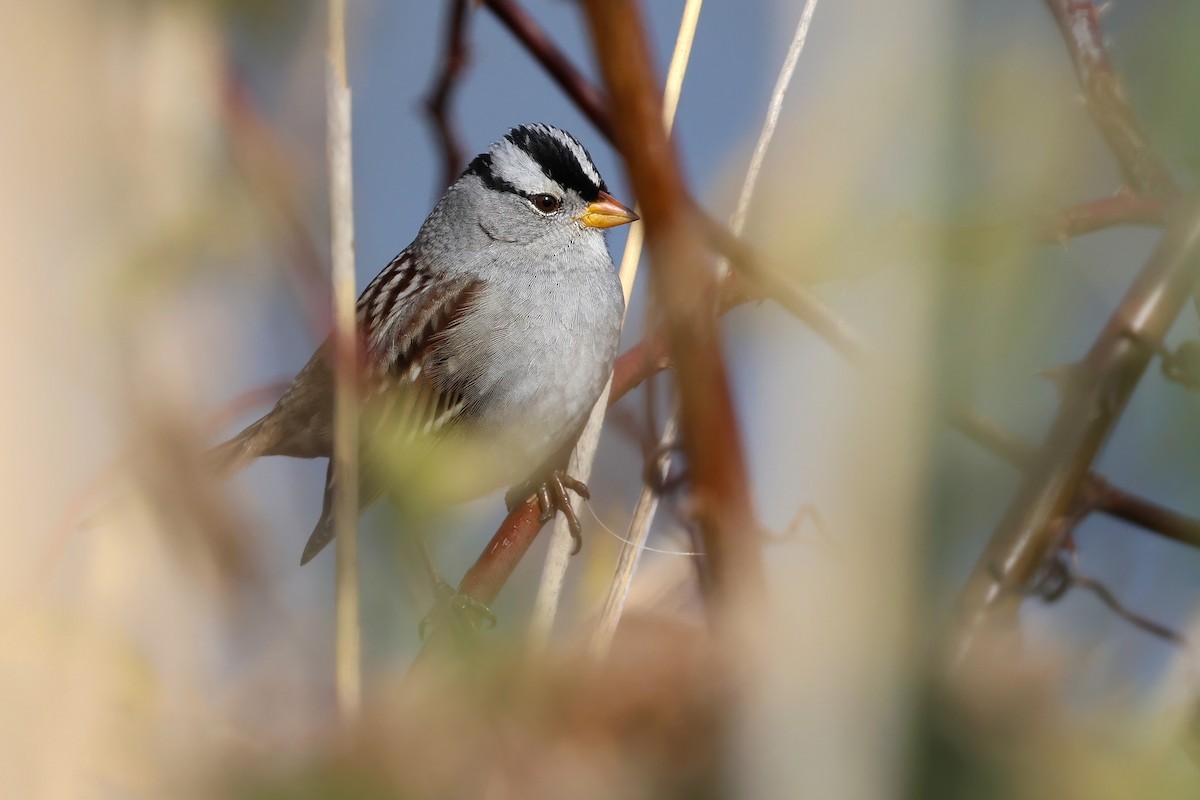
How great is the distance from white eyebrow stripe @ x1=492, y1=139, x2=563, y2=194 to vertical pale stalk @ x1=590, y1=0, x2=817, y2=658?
1431 mm

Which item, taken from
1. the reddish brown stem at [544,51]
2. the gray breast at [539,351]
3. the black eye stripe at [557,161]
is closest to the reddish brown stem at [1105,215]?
the reddish brown stem at [544,51]

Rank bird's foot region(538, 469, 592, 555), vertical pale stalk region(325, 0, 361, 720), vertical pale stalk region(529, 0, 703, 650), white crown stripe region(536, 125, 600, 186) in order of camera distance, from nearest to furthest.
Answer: vertical pale stalk region(325, 0, 361, 720) → vertical pale stalk region(529, 0, 703, 650) → bird's foot region(538, 469, 592, 555) → white crown stripe region(536, 125, 600, 186)

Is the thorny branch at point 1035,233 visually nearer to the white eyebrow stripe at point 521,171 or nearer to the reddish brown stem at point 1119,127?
the reddish brown stem at point 1119,127

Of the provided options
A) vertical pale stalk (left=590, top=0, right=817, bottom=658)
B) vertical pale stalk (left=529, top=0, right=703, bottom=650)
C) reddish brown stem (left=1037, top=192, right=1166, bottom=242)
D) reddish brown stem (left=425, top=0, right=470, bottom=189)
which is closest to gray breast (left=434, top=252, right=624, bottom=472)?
vertical pale stalk (left=529, top=0, right=703, bottom=650)

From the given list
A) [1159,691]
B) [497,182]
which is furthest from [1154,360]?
[497,182]

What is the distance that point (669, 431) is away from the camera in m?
0.86

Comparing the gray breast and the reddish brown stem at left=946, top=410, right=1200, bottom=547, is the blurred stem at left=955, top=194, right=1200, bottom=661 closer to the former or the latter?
the reddish brown stem at left=946, top=410, right=1200, bottom=547

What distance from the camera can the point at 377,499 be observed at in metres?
0.50

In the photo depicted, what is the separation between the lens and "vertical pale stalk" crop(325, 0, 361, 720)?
0.51 meters

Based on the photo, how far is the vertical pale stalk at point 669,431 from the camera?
743mm

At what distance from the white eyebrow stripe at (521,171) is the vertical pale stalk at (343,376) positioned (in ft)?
5.26

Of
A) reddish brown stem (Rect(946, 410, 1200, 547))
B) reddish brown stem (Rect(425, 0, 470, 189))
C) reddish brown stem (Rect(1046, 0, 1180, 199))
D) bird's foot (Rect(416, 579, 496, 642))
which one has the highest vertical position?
reddish brown stem (Rect(1046, 0, 1180, 199))

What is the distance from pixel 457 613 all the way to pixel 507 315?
1629 mm

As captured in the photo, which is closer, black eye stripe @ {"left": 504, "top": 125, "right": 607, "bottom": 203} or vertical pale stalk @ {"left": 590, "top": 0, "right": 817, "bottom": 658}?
vertical pale stalk @ {"left": 590, "top": 0, "right": 817, "bottom": 658}
